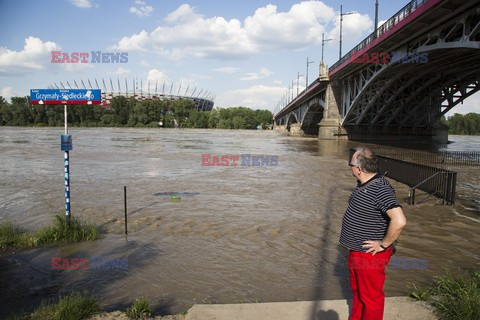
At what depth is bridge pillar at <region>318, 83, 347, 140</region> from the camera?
4731 centimetres

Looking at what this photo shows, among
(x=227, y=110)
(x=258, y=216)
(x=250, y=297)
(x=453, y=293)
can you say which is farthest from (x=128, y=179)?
(x=227, y=110)

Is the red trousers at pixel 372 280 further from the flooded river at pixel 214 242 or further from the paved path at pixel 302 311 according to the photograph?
the flooded river at pixel 214 242

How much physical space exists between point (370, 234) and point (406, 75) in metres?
36.9

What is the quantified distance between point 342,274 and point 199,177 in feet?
34.2

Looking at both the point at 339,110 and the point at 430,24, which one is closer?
the point at 430,24

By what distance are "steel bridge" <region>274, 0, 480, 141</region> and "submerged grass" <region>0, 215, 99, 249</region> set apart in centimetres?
1763

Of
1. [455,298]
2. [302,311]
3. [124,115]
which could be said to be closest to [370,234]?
[302,311]

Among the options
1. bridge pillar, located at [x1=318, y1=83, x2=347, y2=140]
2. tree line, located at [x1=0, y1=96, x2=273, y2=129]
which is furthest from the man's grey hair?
tree line, located at [x1=0, y1=96, x2=273, y2=129]

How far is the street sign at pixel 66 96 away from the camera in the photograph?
6422 mm

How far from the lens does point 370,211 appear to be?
3264 millimetres

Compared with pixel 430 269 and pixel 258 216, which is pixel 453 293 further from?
pixel 258 216

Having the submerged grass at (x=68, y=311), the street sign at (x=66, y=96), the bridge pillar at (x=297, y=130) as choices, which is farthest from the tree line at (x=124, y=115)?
the submerged grass at (x=68, y=311)

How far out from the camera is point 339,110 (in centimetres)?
4775

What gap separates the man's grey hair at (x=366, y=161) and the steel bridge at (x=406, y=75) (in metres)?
16.8
